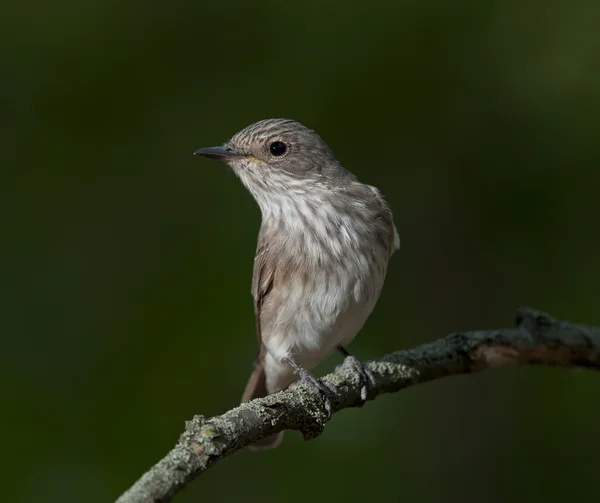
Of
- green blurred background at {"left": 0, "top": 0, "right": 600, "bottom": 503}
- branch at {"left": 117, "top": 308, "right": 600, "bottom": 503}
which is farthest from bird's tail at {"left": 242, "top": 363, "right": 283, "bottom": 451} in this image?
branch at {"left": 117, "top": 308, "right": 600, "bottom": 503}

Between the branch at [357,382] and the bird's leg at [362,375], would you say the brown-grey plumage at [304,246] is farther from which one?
the branch at [357,382]

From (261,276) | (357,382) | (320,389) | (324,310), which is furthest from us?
(261,276)

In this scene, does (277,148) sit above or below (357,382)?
above

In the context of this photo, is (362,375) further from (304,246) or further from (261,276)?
(261,276)

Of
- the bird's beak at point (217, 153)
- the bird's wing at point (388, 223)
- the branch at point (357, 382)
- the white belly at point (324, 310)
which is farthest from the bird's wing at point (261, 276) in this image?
the branch at point (357, 382)

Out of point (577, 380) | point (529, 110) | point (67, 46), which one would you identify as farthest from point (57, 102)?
point (577, 380)

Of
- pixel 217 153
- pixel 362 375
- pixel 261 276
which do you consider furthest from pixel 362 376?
pixel 217 153

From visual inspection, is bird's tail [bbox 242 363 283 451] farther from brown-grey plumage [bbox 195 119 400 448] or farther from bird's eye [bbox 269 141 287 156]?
bird's eye [bbox 269 141 287 156]

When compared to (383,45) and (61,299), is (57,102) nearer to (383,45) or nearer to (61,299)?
(61,299)
